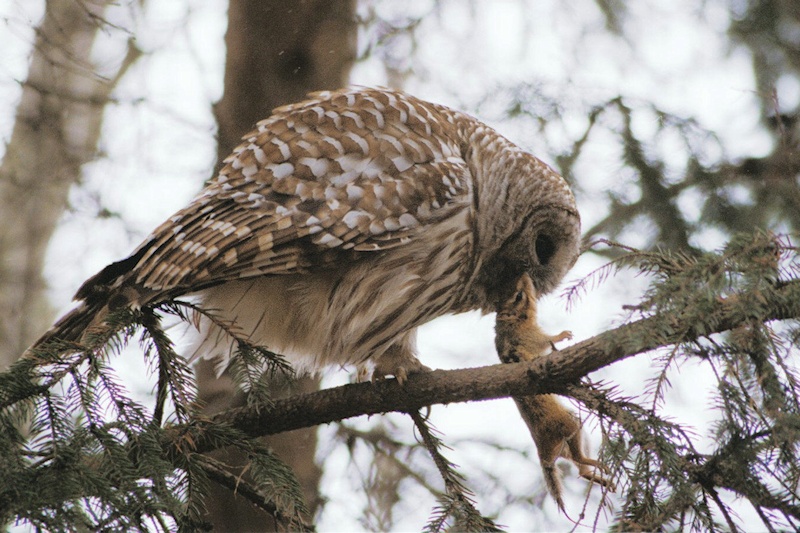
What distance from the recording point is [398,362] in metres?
3.54

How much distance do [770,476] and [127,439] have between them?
1.71 meters

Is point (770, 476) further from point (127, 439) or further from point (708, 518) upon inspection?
point (127, 439)

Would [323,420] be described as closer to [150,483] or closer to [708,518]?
[150,483]

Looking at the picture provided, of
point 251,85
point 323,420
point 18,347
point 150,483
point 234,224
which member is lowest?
point 150,483

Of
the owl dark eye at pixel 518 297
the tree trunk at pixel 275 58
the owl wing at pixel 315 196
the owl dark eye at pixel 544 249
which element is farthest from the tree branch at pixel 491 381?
the tree trunk at pixel 275 58

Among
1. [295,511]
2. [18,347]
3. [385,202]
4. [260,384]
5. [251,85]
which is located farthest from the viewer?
[18,347]

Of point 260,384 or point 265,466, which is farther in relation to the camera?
point 260,384

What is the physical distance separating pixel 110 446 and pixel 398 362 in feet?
4.82

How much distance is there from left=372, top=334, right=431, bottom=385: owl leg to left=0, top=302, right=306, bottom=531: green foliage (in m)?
0.67

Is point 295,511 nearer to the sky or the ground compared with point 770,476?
nearer to the ground

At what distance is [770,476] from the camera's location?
211cm

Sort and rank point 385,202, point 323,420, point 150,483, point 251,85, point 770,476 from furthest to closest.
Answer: point 251,85 → point 385,202 → point 323,420 → point 150,483 → point 770,476

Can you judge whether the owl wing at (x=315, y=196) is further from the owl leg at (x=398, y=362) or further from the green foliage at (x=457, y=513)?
the green foliage at (x=457, y=513)

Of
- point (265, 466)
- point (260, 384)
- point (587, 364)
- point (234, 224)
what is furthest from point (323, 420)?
point (587, 364)
